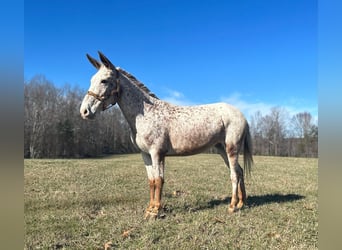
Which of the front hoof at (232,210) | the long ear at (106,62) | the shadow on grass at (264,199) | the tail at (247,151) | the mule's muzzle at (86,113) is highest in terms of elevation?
the long ear at (106,62)

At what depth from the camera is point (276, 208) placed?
555cm

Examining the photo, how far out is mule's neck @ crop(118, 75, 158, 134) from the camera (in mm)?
5234

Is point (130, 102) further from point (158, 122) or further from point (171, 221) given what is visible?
point (171, 221)

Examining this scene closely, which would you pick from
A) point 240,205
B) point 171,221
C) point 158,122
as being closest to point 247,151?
point 240,205

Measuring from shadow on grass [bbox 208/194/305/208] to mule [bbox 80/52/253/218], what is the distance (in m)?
0.60

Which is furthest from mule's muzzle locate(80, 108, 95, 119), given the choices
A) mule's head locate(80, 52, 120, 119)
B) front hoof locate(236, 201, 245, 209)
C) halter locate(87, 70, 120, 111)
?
front hoof locate(236, 201, 245, 209)

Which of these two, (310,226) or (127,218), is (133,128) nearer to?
(127,218)

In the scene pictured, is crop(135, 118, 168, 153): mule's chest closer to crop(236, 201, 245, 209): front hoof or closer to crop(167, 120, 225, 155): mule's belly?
crop(167, 120, 225, 155): mule's belly

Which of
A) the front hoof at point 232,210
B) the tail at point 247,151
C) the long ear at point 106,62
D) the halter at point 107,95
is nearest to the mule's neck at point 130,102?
the halter at point 107,95

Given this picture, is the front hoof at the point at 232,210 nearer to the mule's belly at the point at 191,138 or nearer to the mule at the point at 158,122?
the mule at the point at 158,122

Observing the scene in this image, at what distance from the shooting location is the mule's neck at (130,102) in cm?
523
